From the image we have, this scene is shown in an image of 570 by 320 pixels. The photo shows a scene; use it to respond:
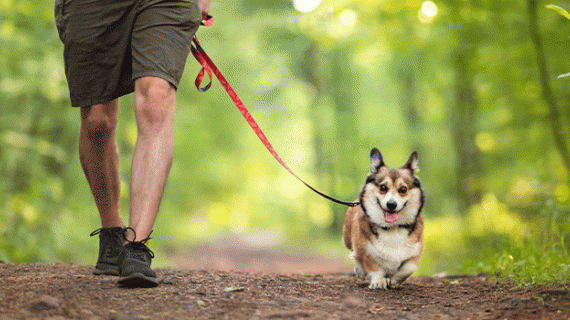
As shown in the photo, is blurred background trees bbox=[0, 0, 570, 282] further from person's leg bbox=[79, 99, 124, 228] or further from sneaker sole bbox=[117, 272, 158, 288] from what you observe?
person's leg bbox=[79, 99, 124, 228]

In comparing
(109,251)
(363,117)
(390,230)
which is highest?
(363,117)

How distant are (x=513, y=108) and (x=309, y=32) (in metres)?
3.50

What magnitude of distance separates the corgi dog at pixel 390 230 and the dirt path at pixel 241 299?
0.15 meters

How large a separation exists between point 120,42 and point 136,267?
1212mm

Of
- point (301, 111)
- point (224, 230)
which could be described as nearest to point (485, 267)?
point (301, 111)

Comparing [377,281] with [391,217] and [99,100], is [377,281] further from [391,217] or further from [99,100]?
[99,100]

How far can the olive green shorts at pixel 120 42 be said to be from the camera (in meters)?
2.61

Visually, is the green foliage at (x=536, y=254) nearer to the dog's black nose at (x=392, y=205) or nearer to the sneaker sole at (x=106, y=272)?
the dog's black nose at (x=392, y=205)

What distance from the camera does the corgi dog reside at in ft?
10.5

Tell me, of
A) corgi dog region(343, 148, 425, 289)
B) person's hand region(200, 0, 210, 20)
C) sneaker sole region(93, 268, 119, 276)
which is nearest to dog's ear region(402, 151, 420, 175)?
corgi dog region(343, 148, 425, 289)

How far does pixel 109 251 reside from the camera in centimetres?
289

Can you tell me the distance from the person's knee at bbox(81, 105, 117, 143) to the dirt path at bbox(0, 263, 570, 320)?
791 mm

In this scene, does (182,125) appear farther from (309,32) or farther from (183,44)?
(183,44)


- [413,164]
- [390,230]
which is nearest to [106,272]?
[390,230]
